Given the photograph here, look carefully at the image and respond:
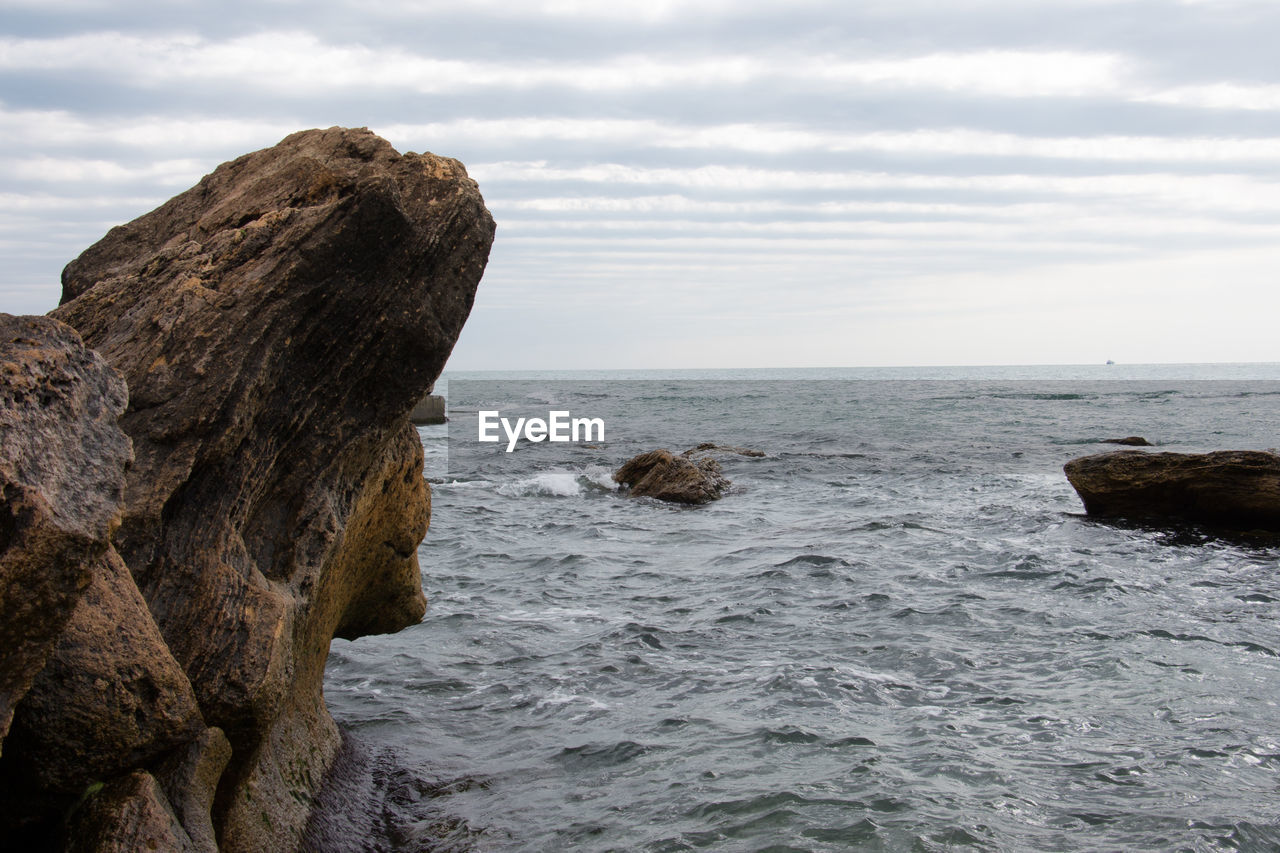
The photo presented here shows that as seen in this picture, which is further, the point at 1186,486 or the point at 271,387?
the point at 1186,486

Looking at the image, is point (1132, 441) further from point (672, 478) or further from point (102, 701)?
point (102, 701)

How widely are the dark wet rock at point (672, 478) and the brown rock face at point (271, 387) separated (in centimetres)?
1138

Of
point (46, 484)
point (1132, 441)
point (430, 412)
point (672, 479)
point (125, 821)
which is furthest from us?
point (430, 412)

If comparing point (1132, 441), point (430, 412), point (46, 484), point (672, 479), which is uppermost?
point (46, 484)

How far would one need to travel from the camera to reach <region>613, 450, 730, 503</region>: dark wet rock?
17.1 m

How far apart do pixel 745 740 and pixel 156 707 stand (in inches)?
153

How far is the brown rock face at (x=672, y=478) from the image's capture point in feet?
56.1

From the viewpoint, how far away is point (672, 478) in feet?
57.6

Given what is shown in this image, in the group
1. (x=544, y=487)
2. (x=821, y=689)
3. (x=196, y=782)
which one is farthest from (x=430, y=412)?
(x=196, y=782)

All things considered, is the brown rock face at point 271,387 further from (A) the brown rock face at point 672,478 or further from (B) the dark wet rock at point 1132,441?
(B) the dark wet rock at point 1132,441

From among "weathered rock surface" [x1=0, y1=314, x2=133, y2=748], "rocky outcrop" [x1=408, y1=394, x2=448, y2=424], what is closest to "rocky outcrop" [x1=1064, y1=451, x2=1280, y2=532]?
"weathered rock surface" [x1=0, y1=314, x2=133, y2=748]

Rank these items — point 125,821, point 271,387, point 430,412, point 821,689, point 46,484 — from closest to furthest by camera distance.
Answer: point 46,484 < point 125,821 < point 271,387 < point 821,689 < point 430,412

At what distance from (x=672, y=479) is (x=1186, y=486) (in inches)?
319

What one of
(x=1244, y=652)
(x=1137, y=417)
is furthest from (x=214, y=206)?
(x=1137, y=417)
